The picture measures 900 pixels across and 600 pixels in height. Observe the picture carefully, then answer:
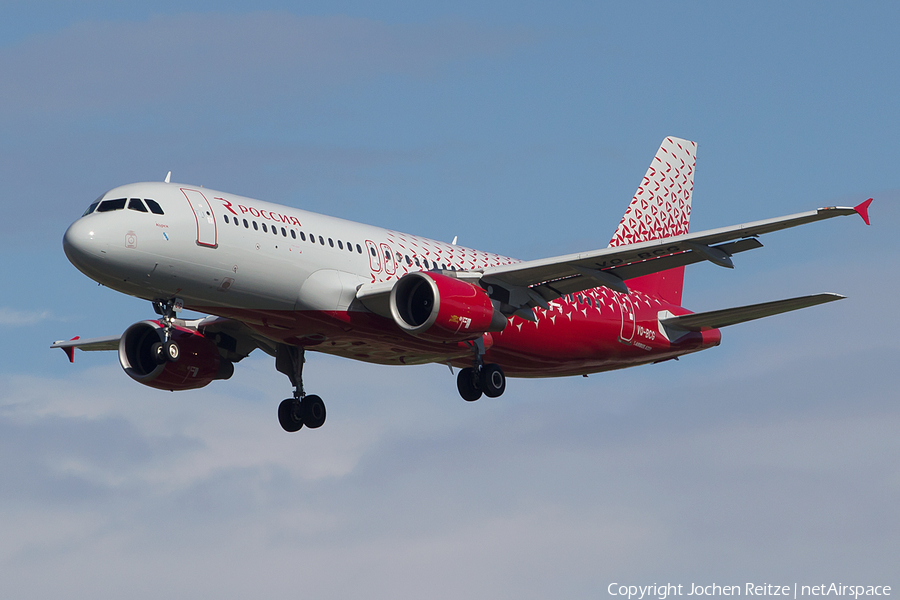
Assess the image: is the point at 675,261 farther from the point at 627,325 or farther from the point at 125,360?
the point at 125,360

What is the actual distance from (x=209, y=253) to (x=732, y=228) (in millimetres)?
13272

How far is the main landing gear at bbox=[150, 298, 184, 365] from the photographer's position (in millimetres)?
34438

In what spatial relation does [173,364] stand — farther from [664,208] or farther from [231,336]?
[664,208]

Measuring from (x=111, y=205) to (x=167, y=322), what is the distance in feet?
11.2

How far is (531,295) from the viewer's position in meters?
39.1

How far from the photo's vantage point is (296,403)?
41812mm

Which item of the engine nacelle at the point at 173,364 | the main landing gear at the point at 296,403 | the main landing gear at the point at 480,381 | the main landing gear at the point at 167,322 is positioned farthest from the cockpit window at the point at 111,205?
the main landing gear at the point at 480,381

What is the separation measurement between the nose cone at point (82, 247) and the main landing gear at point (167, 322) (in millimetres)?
2426

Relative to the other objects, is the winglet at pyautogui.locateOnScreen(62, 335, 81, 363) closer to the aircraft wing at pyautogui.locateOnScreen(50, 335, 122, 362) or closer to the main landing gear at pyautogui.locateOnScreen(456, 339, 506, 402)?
the aircraft wing at pyautogui.locateOnScreen(50, 335, 122, 362)

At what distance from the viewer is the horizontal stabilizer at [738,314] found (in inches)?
1502

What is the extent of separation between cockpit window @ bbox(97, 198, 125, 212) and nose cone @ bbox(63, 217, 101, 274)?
2.24ft

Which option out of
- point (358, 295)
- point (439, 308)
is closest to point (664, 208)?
point (439, 308)

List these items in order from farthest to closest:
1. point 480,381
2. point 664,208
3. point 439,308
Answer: point 664,208, point 480,381, point 439,308

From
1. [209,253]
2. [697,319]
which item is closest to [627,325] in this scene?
[697,319]
